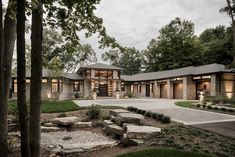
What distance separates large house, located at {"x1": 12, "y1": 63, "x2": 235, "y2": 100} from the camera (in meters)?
23.8

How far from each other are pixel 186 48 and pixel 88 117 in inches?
1458

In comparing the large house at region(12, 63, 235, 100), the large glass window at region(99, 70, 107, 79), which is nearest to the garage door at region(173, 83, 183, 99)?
the large house at region(12, 63, 235, 100)

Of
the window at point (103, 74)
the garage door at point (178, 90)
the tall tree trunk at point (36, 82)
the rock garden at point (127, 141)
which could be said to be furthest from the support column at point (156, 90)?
the tall tree trunk at point (36, 82)

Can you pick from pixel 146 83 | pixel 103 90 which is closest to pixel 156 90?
pixel 146 83

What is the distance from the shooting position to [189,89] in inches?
1030

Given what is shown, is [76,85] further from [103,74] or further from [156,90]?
[156,90]

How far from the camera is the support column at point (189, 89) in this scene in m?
26.1

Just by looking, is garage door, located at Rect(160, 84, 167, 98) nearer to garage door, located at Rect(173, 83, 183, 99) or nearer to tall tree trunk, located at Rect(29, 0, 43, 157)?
garage door, located at Rect(173, 83, 183, 99)

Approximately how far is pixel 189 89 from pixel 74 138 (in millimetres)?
20762

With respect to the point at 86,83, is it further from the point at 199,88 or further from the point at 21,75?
the point at 21,75

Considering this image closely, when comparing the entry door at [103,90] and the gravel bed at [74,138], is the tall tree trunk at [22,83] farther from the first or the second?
the entry door at [103,90]

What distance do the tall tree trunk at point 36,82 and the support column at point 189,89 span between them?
24.3 m

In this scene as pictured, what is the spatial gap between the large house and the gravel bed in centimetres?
1476

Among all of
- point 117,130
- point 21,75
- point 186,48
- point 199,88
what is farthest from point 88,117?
point 186,48
